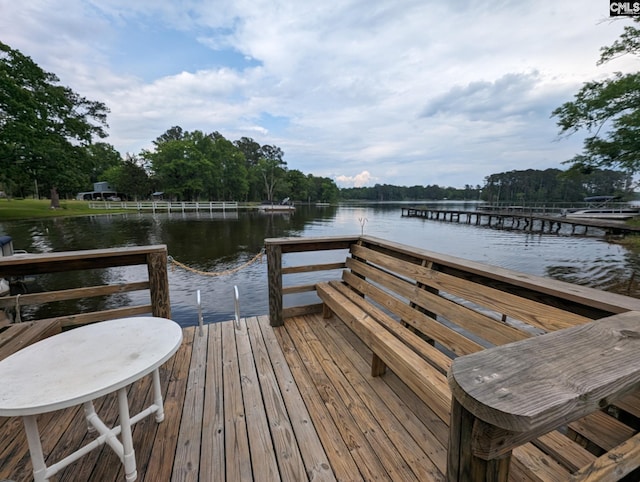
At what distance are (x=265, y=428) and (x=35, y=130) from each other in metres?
25.1

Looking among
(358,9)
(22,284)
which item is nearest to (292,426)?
(358,9)

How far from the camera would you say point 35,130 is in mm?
17047

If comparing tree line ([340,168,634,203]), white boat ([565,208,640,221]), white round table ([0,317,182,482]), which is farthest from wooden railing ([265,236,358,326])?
tree line ([340,168,634,203])

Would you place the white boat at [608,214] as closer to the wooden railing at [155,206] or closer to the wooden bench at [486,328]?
the wooden bench at [486,328]

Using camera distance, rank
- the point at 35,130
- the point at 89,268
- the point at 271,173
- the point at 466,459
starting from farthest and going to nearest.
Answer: the point at 271,173 → the point at 35,130 → the point at 89,268 → the point at 466,459

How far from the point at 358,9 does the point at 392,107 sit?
12.2 m

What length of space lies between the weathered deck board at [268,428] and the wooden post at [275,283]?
611 millimetres

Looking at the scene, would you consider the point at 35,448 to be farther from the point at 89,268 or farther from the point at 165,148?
the point at 165,148

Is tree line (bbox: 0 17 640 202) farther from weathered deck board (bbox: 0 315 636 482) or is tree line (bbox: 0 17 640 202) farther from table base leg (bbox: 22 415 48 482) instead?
table base leg (bbox: 22 415 48 482)

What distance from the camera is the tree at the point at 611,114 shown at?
12383 mm

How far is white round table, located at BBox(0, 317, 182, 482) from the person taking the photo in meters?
1.12

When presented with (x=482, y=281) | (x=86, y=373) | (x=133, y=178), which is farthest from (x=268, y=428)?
(x=133, y=178)

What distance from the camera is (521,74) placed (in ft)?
42.4

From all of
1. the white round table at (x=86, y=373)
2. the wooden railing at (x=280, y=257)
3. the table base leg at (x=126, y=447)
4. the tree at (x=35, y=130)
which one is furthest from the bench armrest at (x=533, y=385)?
the tree at (x=35, y=130)
